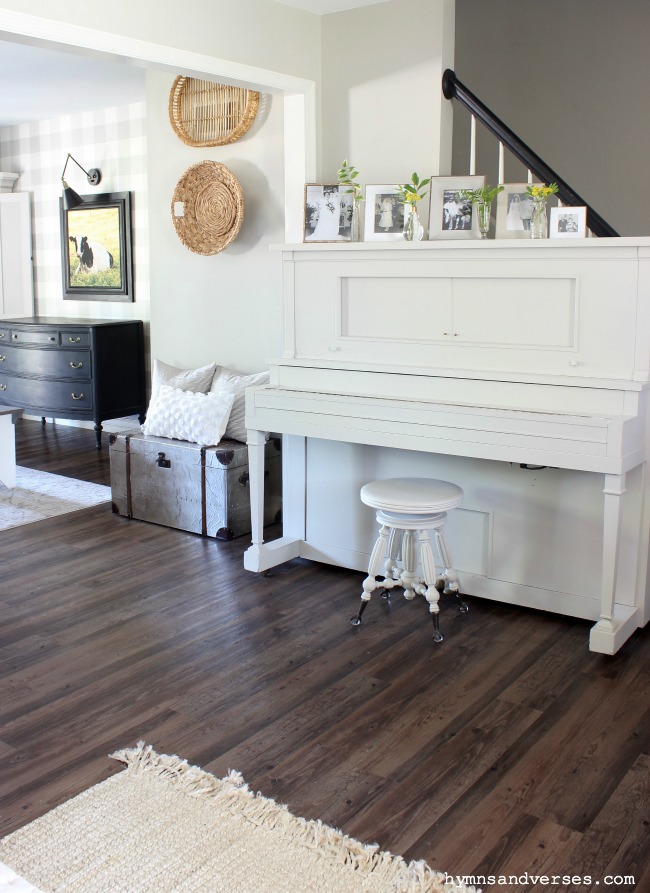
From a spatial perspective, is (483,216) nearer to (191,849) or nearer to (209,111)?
(209,111)

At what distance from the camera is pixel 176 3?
3391mm

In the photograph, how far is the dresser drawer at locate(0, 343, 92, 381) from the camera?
21.2 feet

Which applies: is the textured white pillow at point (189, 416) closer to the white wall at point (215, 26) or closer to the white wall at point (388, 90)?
the white wall at point (388, 90)

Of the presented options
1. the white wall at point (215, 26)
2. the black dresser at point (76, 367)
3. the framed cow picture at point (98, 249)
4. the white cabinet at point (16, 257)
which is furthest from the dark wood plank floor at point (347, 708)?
the white cabinet at point (16, 257)

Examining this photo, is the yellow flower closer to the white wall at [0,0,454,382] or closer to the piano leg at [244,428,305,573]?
the white wall at [0,0,454,382]

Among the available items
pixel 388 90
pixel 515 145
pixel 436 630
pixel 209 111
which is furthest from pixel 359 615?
pixel 209 111

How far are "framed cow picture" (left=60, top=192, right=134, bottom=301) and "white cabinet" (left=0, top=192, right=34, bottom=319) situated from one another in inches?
19.5

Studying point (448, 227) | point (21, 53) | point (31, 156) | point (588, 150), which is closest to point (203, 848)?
point (448, 227)

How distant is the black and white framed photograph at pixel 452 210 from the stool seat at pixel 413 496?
0.98 meters

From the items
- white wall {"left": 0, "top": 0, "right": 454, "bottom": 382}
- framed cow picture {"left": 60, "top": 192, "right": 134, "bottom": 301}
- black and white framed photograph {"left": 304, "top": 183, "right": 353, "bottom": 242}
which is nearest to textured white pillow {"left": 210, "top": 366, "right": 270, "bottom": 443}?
white wall {"left": 0, "top": 0, "right": 454, "bottom": 382}

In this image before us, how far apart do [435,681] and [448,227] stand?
1.73 meters

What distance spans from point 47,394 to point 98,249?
120 centimetres

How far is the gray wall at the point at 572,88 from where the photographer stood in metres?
4.79

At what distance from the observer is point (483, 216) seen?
347 cm
